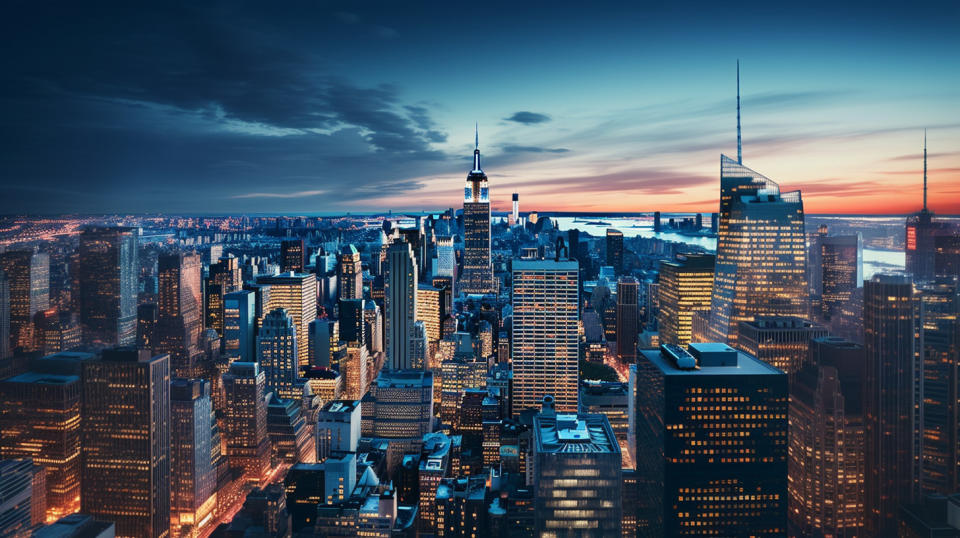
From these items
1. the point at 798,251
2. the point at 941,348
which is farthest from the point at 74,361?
the point at 798,251

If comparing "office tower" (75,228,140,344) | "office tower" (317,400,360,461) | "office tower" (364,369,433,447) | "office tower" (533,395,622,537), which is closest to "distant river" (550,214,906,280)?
"office tower" (533,395,622,537)

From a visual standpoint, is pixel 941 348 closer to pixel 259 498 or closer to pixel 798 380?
pixel 798 380

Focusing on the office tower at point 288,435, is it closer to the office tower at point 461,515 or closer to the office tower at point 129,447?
the office tower at point 461,515

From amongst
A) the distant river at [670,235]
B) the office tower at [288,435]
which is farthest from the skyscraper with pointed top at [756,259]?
the office tower at [288,435]

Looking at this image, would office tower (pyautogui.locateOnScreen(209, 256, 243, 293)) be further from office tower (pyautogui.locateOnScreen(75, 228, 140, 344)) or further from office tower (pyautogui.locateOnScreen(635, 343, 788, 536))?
office tower (pyautogui.locateOnScreen(635, 343, 788, 536))

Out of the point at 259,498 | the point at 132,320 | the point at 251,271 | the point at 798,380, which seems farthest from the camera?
the point at 251,271
